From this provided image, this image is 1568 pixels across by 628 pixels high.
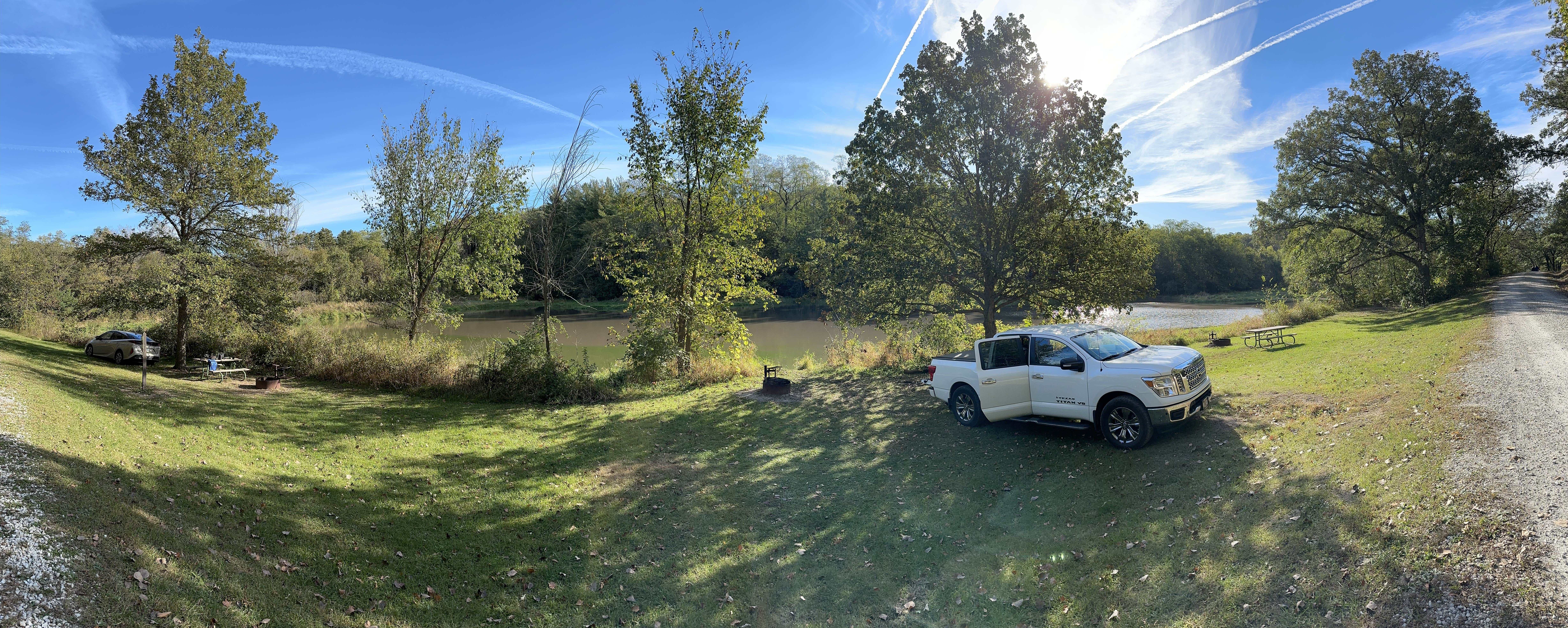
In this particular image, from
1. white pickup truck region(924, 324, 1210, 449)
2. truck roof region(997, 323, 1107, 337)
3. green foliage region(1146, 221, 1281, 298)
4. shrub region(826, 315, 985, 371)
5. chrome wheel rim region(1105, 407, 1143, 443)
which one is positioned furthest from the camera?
green foliage region(1146, 221, 1281, 298)

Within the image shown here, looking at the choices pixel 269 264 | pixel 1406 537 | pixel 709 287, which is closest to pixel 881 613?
pixel 1406 537

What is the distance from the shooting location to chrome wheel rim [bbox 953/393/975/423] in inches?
430

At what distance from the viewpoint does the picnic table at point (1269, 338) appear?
1894 cm

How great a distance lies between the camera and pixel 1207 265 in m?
86.9

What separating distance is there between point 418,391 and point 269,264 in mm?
10272

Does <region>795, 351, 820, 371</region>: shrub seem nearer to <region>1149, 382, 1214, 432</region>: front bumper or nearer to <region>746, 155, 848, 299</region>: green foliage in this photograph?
<region>1149, 382, 1214, 432</region>: front bumper

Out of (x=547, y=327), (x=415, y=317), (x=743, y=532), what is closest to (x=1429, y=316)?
(x=743, y=532)

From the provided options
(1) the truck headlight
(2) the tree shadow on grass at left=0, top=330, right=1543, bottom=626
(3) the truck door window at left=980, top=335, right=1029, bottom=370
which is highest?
(3) the truck door window at left=980, top=335, right=1029, bottom=370

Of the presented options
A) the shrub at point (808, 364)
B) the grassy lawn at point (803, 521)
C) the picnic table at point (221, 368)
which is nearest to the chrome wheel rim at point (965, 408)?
the grassy lawn at point (803, 521)

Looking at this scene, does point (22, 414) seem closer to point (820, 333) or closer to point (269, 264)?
point (269, 264)

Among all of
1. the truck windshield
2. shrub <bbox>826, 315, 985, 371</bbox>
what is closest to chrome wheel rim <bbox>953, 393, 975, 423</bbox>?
the truck windshield

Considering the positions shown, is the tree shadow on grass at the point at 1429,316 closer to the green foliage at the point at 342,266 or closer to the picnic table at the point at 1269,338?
the picnic table at the point at 1269,338

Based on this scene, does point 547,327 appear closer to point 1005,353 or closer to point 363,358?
point 363,358

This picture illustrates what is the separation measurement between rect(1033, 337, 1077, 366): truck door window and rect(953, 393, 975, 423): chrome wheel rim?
1.61m
